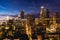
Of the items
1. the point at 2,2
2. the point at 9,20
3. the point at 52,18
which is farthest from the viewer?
the point at 52,18

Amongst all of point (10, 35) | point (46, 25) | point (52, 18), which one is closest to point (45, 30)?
point (46, 25)

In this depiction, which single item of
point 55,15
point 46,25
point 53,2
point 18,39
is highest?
point 53,2

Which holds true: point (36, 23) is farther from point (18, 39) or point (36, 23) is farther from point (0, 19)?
point (0, 19)

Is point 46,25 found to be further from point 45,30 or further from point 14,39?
point 14,39

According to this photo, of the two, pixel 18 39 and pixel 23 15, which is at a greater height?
pixel 23 15

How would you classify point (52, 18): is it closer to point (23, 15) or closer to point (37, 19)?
point (37, 19)

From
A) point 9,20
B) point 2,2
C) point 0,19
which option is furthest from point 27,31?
point 2,2

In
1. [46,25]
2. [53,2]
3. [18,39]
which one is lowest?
[18,39]

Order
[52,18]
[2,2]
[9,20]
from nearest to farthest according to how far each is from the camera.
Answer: [2,2], [9,20], [52,18]

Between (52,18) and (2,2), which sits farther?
(52,18)

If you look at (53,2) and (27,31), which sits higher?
(53,2)
